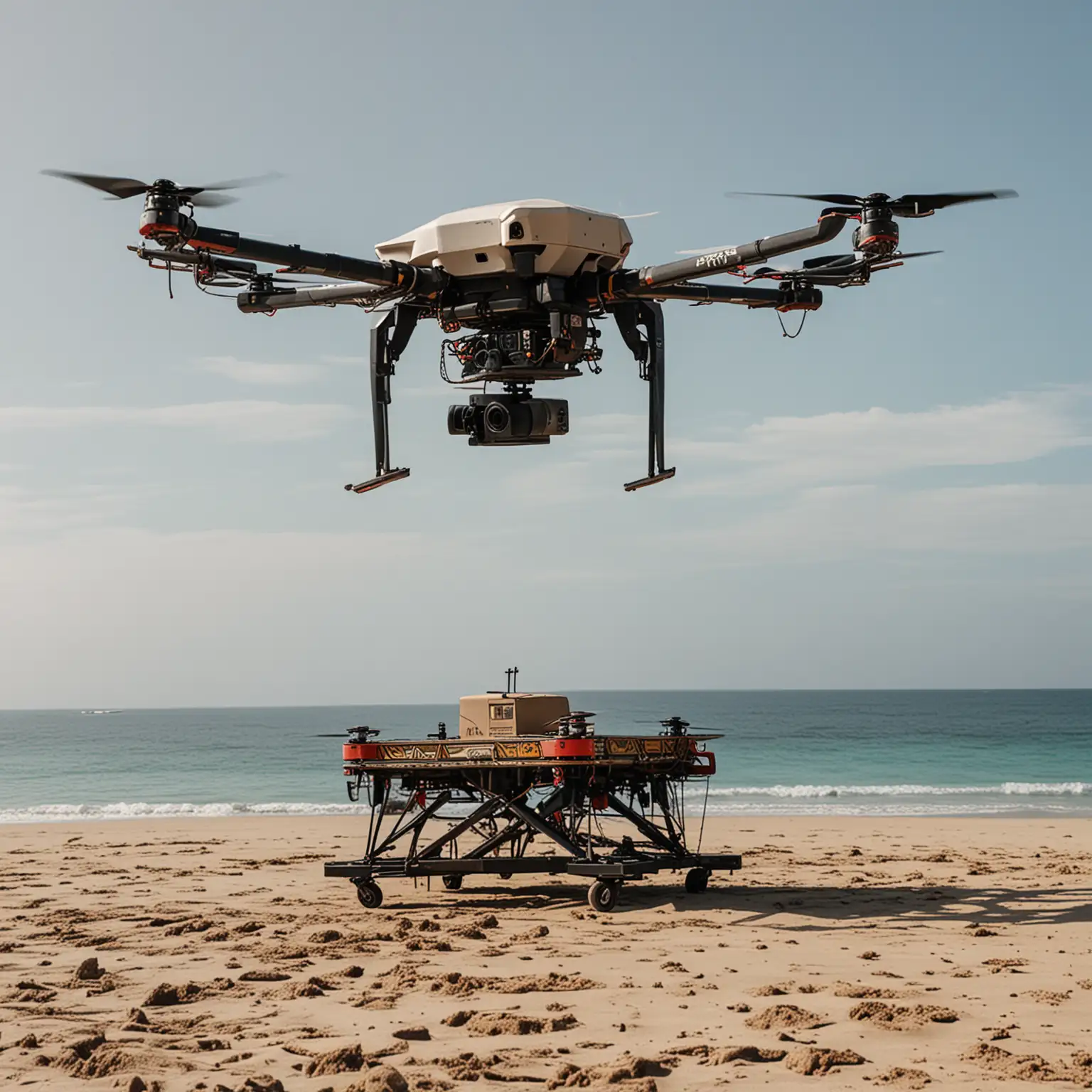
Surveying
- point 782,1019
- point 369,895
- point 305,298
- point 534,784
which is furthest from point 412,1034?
point 305,298

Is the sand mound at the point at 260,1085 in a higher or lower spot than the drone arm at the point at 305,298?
lower

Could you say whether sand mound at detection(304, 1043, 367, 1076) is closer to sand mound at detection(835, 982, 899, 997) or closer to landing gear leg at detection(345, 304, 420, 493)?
sand mound at detection(835, 982, 899, 997)

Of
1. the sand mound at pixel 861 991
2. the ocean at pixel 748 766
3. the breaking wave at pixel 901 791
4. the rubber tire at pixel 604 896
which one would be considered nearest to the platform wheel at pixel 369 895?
the rubber tire at pixel 604 896

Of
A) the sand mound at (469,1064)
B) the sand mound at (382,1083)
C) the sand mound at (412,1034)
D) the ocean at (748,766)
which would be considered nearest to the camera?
the sand mound at (382,1083)

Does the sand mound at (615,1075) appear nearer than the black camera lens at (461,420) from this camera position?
Yes

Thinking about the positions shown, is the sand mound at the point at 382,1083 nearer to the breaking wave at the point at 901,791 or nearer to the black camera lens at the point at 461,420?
the black camera lens at the point at 461,420

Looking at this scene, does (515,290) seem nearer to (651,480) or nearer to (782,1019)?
(651,480)

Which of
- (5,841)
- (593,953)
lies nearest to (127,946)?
(593,953)
